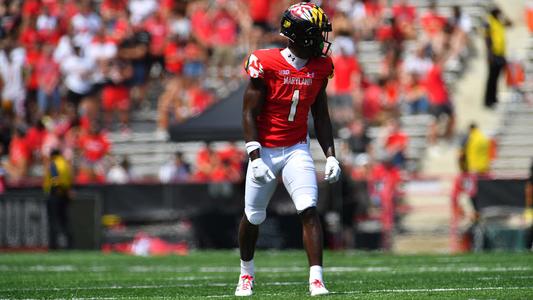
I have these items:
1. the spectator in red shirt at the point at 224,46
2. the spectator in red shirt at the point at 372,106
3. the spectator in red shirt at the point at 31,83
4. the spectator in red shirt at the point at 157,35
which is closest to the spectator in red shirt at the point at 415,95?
the spectator in red shirt at the point at 372,106

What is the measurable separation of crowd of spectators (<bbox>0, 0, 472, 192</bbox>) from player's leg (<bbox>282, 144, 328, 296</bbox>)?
13.9m

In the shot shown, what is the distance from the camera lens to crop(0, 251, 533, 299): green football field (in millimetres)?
9758

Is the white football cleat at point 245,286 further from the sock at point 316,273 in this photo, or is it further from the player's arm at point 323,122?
the player's arm at point 323,122

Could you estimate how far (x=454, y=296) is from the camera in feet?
29.3

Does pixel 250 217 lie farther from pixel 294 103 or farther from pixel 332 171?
pixel 294 103

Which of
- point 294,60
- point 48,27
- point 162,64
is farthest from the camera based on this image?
point 48,27

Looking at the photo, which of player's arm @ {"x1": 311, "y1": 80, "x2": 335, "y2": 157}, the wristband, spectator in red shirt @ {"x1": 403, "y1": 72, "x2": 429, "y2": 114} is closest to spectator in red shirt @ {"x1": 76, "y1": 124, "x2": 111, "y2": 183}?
spectator in red shirt @ {"x1": 403, "y1": 72, "x2": 429, "y2": 114}

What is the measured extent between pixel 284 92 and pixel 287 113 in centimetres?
16

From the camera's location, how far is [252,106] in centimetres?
938

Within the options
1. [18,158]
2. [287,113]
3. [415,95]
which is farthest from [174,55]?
[287,113]

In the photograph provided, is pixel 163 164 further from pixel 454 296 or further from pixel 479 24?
pixel 454 296

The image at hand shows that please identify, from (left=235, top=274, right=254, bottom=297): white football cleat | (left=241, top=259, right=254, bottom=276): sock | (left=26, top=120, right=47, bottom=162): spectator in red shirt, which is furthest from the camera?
(left=26, top=120, right=47, bottom=162): spectator in red shirt

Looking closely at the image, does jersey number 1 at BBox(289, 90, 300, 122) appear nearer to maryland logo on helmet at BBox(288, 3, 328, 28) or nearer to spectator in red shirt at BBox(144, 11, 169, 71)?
maryland logo on helmet at BBox(288, 3, 328, 28)

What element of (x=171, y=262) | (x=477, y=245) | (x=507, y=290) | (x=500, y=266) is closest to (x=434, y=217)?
(x=477, y=245)
